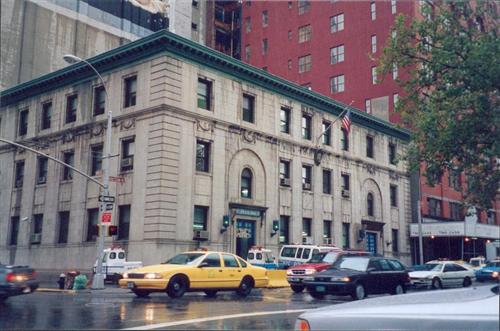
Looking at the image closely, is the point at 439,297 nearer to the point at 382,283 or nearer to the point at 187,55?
the point at 382,283

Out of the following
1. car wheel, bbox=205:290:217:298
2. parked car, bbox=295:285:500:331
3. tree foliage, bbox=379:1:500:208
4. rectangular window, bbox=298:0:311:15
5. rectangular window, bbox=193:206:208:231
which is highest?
rectangular window, bbox=298:0:311:15

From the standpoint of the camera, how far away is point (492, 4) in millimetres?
25484

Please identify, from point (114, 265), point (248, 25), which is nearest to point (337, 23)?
point (248, 25)

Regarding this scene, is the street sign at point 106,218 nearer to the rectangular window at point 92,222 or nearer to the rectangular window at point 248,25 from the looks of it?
the rectangular window at point 92,222

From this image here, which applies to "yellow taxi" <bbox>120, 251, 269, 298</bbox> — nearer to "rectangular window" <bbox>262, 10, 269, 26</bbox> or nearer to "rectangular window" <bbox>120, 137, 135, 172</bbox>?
"rectangular window" <bbox>120, 137, 135, 172</bbox>

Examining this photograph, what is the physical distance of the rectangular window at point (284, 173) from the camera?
121 ft

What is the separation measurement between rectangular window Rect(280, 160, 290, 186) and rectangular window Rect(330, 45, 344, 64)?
2466 cm

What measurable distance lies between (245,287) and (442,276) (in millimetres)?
13647

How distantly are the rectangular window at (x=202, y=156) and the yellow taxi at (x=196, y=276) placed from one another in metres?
11.8

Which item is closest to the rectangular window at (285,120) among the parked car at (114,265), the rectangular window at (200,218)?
the rectangular window at (200,218)

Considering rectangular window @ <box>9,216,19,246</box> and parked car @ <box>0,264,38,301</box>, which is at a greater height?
rectangular window @ <box>9,216,19,246</box>

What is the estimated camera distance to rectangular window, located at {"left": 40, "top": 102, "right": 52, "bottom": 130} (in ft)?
123

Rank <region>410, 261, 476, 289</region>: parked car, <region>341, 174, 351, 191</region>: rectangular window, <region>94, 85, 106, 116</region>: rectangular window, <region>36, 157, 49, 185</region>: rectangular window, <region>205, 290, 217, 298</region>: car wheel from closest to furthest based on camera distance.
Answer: <region>205, 290, 217, 298</region>: car wheel
<region>410, 261, 476, 289</region>: parked car
<region>94, 85, 106, 116</region>: rectangular window
<region>36, 157, 49, 185</region>: rectangular window
<region>341, 174, 351, 191</region>: rectangular window

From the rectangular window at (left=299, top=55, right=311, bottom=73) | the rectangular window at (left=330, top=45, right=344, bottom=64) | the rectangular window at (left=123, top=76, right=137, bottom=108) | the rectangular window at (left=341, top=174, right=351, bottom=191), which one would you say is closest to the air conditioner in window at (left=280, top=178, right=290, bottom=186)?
the rectangular window at (left=341, top=174, right=351, bottom=191)
